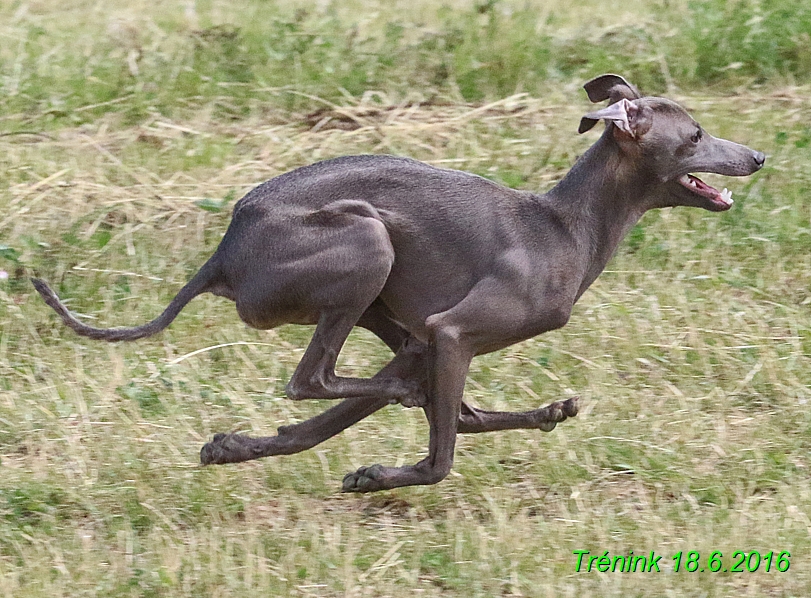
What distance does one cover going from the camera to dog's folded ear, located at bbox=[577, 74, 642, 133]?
5.14m

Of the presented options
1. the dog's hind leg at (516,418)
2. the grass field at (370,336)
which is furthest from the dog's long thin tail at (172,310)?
the dog's hind leg at (516,418)

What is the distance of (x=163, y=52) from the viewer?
880cm

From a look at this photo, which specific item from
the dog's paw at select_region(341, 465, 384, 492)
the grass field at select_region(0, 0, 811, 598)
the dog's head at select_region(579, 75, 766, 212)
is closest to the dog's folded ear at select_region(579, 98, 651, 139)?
the dog's head at select_region(579, 75, 766, 212)

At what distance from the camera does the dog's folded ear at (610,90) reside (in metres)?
5.14

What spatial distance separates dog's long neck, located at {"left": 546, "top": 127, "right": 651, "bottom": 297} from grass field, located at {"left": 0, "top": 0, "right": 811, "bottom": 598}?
3.01 ft

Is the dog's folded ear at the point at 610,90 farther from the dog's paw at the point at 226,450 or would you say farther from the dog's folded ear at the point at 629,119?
the dog's paw at the point at 226,450

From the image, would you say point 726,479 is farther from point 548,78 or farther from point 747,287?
point 548,78

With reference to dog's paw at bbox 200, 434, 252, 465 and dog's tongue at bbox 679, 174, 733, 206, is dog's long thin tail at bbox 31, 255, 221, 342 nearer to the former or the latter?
dog's paw at bbox 200, 434, 252, 465

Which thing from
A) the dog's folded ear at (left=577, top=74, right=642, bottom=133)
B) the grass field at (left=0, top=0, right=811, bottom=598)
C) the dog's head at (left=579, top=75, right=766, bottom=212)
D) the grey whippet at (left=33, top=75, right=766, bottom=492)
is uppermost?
the dog's folded ear at (left=577, top=74, right=642, bottom=133)

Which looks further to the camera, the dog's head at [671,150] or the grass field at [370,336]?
the dog's head at [671,150]

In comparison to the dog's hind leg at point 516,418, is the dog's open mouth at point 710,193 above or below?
above

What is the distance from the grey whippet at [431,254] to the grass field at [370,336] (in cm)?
44

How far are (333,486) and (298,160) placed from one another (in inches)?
112

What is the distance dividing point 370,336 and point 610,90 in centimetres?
191
